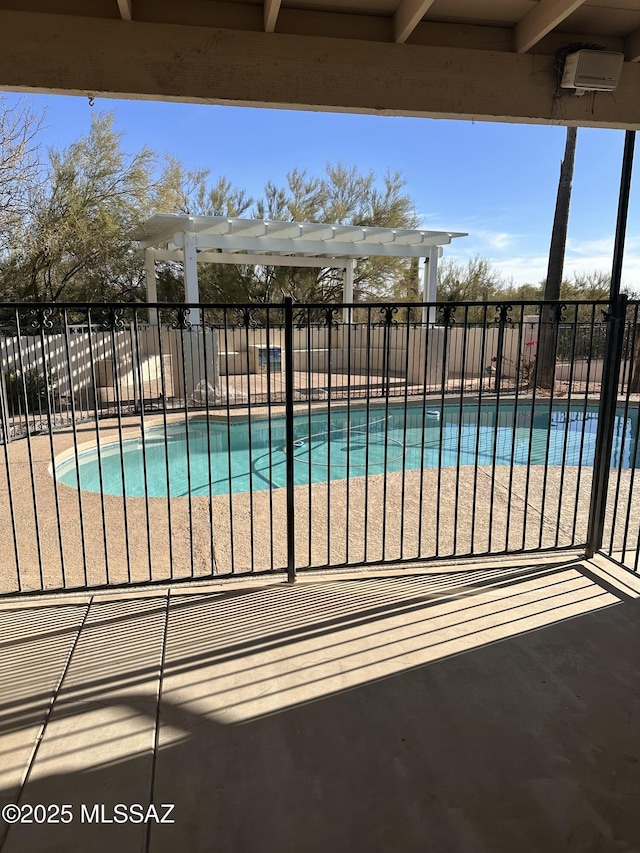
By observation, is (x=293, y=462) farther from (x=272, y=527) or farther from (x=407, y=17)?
(x=407, y=17)

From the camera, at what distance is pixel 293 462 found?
369 cm

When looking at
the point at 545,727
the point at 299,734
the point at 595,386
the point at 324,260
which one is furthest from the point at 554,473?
the point at 324,260

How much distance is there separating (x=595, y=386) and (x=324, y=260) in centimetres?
747

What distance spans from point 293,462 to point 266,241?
919 cm

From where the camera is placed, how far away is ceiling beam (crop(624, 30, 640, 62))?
2.33m

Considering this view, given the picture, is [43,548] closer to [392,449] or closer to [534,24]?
[534,24]

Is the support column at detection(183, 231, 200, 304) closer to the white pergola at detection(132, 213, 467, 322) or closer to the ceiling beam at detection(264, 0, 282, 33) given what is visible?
the white pergola at detection(132, 213, 467, 322)

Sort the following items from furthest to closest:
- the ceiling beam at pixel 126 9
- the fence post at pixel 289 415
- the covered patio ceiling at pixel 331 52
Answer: the fence post at pixel 289 415 < the covered patio ceiling at pixel 331 52 < the ceiling beam at pixel 126 9

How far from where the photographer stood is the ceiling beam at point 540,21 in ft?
6.39

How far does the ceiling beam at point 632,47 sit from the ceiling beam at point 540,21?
0.48 metres

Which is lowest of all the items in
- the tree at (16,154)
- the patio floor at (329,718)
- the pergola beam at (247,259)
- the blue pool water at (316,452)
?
the blue pool water at (316,452)

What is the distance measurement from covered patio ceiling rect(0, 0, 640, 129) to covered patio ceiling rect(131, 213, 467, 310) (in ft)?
25.1

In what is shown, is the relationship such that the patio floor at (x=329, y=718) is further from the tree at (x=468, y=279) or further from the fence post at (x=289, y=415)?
the tree at (x=468, y=279)

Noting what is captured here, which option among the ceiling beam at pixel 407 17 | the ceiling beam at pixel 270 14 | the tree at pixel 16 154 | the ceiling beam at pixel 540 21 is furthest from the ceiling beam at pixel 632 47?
the tree at pixel 16 154
